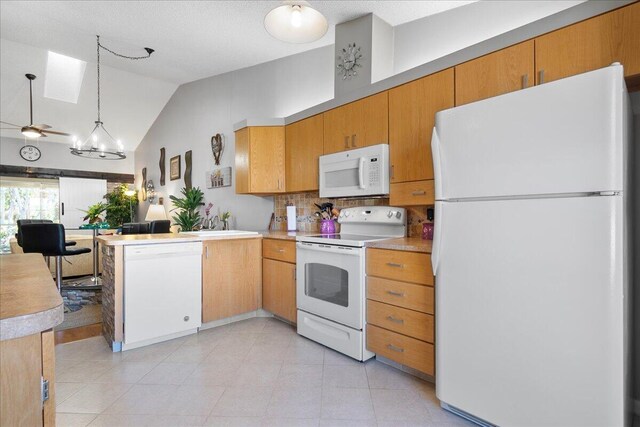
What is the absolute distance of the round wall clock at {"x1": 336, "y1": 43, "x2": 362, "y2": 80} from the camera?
2.82m

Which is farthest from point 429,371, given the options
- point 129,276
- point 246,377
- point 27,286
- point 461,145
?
point 129,276

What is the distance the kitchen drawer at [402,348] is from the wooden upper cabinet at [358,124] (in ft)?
4.67

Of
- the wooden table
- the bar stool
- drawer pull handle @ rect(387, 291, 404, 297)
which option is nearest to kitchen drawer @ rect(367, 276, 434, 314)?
drawer pull handle @ rect(387, 291, 404, 297)

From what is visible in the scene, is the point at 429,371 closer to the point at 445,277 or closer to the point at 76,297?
the point at 445,277

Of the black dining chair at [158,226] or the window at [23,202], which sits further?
the window at [23,202]

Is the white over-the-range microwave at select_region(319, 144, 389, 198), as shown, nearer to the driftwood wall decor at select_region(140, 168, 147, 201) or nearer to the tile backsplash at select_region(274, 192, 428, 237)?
the tile backsplash at select_region(274, 192, 428, 237)

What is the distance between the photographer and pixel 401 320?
2020 mm

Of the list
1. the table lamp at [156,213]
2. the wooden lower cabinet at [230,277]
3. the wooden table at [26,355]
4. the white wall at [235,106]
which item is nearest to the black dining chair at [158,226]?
the white wall at [235,106]

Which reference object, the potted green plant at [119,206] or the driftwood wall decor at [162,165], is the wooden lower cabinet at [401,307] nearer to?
the driftwood wall decor at [162,165]

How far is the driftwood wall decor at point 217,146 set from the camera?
15.3 ft

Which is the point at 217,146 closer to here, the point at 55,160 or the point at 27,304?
the point at 27,304

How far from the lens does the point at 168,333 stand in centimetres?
263

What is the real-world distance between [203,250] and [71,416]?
4.64 ft

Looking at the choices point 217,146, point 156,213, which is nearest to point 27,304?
point 217,146
